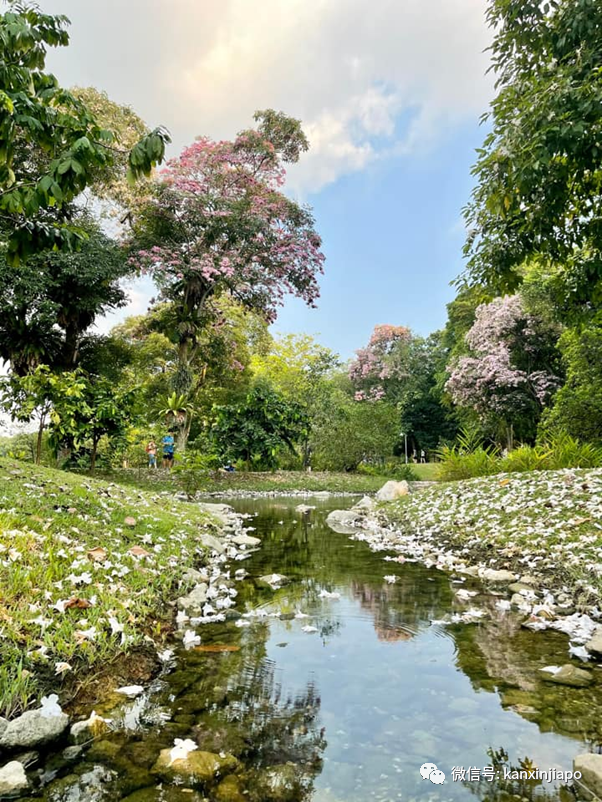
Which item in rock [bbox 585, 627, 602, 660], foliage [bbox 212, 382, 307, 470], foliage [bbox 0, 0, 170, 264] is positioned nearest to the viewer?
rock [bbox 585, 627, 602, 660]

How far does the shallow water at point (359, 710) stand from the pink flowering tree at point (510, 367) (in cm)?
1945

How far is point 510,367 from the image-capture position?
22203mm

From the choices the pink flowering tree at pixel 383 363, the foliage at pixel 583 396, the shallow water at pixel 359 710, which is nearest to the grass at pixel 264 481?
the foliage at pixel 583 396

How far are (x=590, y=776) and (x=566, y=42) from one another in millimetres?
7173

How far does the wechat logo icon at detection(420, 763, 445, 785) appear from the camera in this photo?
84.3 inches

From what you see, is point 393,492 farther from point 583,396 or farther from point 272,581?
point 272,581

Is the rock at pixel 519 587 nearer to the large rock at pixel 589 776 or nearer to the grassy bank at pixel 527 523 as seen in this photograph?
the grassy bank at pixel 527 523

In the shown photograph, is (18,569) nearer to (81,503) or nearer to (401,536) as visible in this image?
(81,503)

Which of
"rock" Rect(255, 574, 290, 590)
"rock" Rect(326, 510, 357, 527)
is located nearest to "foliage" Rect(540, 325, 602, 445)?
"rock" Rect(326, 510, 357, 527)

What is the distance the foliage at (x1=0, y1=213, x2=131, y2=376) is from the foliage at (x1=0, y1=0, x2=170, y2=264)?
11.9 meters

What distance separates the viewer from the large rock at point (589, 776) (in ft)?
6.44

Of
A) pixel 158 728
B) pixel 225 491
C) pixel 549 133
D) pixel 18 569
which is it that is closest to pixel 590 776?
pixel 158 728

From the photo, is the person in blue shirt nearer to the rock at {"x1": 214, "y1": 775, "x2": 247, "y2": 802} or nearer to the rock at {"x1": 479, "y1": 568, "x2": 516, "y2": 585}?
the rock at {"x1": 479, "y1": 568, "x2": 516, "y2": 585}

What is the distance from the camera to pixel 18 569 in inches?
143
